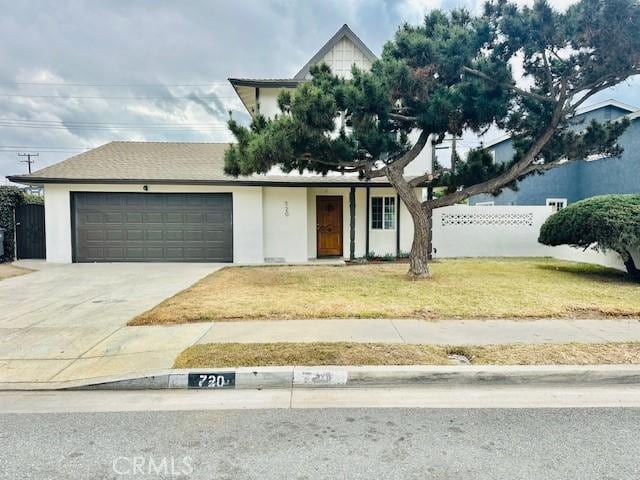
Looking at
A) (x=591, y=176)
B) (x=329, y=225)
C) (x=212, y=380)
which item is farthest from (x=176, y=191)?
(x=591, y=176)

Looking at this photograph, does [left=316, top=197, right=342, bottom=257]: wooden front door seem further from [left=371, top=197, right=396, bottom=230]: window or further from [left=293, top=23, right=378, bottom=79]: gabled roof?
[left=293, top=23, right=378, bottom=79]: gabled roof

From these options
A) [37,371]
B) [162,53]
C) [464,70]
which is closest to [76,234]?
[162,53]

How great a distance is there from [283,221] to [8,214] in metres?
9.38

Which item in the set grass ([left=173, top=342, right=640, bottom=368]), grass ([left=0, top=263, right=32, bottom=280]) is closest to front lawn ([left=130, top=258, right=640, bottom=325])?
grass ([left=173, top=342, right=640, bottom=368])

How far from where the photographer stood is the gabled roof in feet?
46.4

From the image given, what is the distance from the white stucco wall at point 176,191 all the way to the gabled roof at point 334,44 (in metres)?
4.61

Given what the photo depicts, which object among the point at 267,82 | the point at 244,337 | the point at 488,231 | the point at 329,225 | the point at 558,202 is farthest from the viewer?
the point at 558,202

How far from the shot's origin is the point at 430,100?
8367mm

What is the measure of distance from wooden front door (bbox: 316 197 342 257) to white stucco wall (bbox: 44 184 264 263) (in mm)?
2375

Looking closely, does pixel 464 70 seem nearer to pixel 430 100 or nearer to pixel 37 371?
pixel 430 100

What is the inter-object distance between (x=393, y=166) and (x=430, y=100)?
1963 millimetres

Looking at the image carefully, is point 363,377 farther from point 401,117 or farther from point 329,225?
point 329,225

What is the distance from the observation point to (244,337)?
5.34 meters

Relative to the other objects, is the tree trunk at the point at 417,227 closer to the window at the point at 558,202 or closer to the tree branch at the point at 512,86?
the tree branch at the point at 512,86
